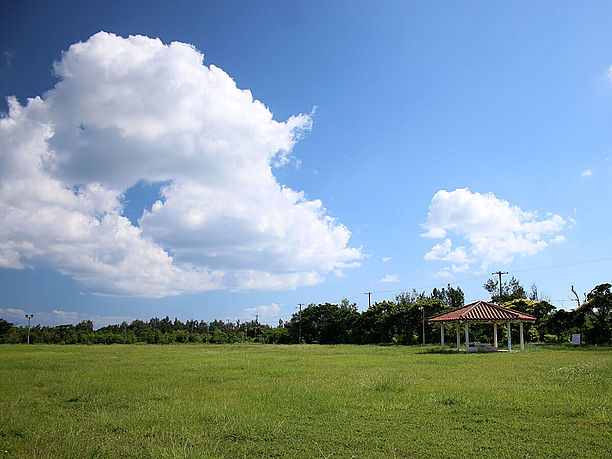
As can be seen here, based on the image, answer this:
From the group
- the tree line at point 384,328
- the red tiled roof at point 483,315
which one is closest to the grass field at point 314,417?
the red tiled roof at point 483,315

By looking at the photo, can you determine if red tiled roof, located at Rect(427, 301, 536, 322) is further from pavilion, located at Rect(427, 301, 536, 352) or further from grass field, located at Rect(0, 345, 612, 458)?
grass field, located at Rect(0, 345, 612, 458)

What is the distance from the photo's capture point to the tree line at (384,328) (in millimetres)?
29844

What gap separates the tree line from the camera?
29.8m

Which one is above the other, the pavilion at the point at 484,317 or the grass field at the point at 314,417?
the pavilion at the point at 484,317

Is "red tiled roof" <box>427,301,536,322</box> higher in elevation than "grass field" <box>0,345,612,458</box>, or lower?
higher

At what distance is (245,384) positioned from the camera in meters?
11.6

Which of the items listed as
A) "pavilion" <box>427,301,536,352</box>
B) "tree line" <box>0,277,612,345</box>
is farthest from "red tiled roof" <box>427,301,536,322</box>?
"tree line" <box>0,277,612,345</box>

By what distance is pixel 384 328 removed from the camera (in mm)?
41219

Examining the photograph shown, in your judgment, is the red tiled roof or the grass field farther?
the red tiled roof

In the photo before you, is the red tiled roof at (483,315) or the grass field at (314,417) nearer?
the grass field at (314,417)

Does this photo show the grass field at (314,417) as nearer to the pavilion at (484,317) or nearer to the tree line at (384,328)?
the pavilion at (484,317)

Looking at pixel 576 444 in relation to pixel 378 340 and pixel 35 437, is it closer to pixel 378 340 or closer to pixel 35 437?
pixel 35 437

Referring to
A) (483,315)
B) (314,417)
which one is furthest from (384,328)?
(314,417)

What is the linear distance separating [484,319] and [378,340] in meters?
19.7
